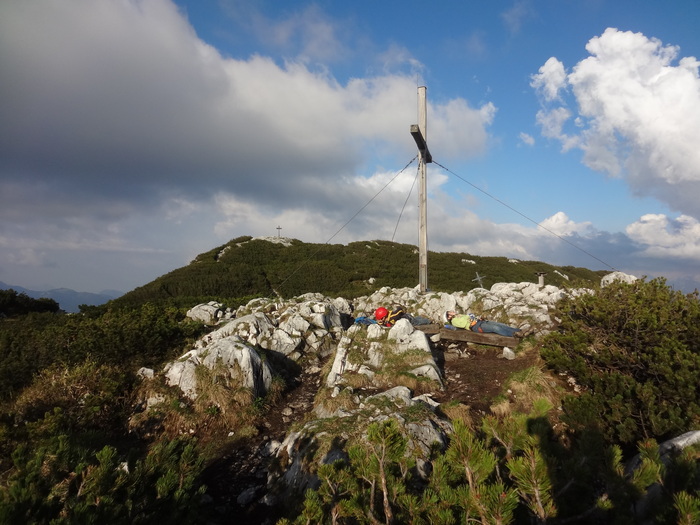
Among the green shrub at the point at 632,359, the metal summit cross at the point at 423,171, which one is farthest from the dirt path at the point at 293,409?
the metal summit cross at the point at 423,171

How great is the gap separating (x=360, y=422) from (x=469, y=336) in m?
5.32

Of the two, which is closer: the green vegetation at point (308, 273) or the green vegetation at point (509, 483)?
the green vegetation at point (509, 483)

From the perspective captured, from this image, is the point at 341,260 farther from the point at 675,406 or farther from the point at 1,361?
the point at 675,406

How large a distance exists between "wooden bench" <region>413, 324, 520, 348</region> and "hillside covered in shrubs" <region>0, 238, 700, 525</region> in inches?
12.5

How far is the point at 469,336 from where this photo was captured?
986 centimetres

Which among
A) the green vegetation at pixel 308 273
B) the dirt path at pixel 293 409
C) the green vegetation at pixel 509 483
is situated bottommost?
the dirt path at pixel 293 409

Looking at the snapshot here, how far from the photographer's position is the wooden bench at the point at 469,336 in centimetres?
932

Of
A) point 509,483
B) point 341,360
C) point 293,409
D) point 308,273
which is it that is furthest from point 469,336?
point 308,273

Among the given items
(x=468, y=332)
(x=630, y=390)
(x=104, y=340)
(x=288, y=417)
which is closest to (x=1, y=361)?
(x=104, y=340)

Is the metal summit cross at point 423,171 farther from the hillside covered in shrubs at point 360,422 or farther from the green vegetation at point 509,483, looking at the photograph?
the green vegetation at point 509,483

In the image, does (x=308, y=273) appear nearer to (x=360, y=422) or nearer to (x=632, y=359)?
(x=360, y=422)

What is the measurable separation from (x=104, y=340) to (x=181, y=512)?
7648mm

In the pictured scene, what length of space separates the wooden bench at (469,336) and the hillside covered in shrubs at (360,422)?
317 millimetres

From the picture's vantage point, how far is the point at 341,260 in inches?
1251
